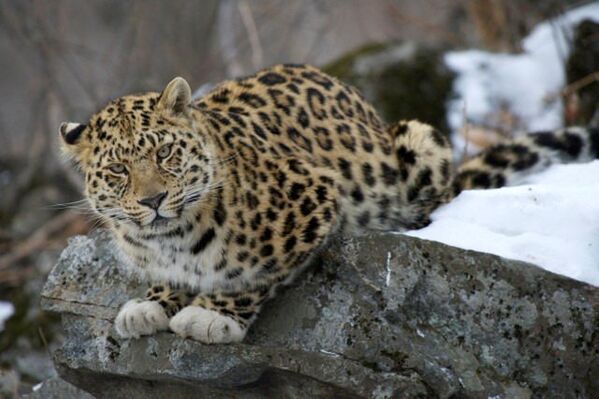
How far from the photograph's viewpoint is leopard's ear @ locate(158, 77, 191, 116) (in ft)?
18.9

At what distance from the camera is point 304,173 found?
6281mm

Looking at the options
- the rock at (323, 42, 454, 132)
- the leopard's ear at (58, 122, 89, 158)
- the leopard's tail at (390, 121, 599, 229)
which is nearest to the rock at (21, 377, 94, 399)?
the leopard's ear at (58, 122, 89, 158)

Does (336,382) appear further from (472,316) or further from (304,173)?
(304,173)

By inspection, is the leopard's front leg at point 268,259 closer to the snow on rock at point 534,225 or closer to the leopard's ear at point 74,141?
the snow on rock at point 534,225

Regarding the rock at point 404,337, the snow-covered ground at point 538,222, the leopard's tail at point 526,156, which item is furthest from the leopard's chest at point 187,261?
the leopard's tail at point 526,156

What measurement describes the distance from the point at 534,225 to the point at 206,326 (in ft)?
6.99

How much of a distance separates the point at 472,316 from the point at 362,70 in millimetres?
6329

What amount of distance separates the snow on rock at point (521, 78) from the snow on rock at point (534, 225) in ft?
14.6

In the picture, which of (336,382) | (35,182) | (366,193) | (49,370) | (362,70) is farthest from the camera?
(35,182)

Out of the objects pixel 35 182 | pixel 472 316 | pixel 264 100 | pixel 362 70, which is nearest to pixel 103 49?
pixel 35 182

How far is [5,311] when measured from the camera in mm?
10320

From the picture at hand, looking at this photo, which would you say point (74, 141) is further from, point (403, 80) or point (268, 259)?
point (403, 80)

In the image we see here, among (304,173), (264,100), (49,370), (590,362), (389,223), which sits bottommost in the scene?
(49,370)

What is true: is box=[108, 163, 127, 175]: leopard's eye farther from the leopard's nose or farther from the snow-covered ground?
the snow-covered ground
